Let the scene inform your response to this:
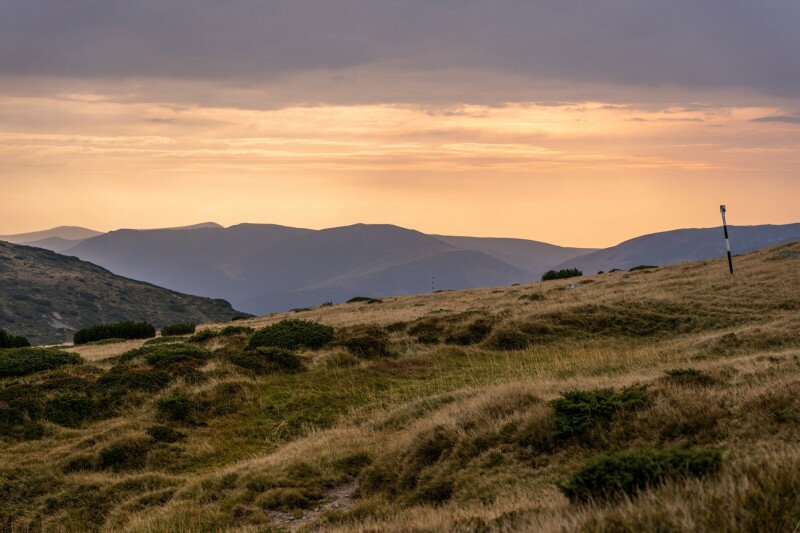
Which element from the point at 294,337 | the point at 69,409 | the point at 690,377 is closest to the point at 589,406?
the point at 690,377

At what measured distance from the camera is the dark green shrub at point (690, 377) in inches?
543

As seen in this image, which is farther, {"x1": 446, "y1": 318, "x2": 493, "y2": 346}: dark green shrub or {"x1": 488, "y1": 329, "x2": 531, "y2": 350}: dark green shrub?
{"x1": 446, "y1": 318, "x2": 493, "y2": 346}: dark green shrub

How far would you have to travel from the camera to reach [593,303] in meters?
30.9

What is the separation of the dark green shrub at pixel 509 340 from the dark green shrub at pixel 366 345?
4.19m

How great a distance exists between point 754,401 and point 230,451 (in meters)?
11.8

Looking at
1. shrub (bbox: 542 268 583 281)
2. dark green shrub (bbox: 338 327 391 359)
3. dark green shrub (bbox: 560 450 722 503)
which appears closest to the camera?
dark green shrub (bbox: 560 450 722 503)

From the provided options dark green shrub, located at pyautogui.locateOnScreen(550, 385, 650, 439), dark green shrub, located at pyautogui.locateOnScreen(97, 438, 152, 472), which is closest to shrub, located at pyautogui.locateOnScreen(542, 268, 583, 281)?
dark green shrub, located at pyautogui.locateOnScreen(97, 438, 152, 472)

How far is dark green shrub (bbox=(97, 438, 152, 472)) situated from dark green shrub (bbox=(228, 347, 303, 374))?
246 inches

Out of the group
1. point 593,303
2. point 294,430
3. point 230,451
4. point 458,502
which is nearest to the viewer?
point 458,502

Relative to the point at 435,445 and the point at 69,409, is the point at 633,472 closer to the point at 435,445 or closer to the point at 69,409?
the point at 435,445

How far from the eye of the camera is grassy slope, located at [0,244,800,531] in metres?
8.20

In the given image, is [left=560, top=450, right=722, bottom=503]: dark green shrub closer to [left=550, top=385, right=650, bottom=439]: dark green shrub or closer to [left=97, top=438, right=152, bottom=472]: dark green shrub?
[left=550, top=385, right=650, bottom=439]: dark green shrub

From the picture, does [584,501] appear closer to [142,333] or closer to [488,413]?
[488,413]

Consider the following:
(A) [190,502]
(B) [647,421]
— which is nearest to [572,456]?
(B) [647,421]
